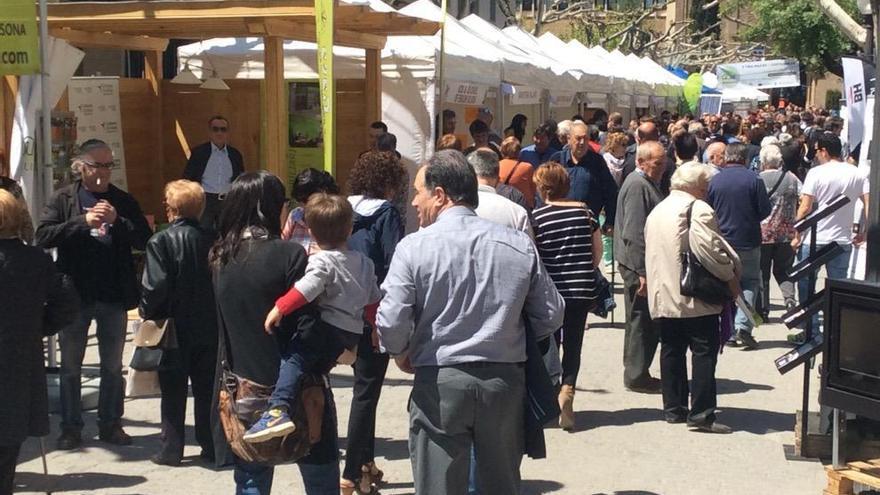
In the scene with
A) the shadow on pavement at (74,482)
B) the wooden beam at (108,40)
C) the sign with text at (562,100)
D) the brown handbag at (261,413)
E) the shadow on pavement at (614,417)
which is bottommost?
the shadow on pavement at (614,417)

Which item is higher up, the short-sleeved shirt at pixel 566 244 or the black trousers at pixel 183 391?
the short-sleeved shirt at pixel 566 244

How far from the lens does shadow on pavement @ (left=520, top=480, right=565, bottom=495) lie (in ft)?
21.4

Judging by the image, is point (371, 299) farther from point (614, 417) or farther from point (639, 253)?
point (639, 253)

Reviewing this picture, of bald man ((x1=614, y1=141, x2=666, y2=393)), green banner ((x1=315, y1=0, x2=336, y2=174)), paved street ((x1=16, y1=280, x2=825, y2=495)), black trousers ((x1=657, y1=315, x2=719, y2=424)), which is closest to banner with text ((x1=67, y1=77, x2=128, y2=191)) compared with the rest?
green banner ((x1=315, y1=0, x2=336, y2=174))

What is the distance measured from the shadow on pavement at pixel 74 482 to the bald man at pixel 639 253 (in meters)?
3.94

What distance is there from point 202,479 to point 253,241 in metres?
2.21

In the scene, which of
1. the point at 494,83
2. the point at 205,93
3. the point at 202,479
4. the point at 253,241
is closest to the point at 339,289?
the point at 253,241

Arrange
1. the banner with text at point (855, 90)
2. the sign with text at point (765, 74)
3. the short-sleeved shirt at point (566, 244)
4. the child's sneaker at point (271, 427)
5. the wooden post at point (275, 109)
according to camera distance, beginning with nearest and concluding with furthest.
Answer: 1. the child's sneaker at point (271, 427)
2. the short-sleeved shirt at point (566, 244)
3. the banner with text at point (855, 90)
4. the wooden post at point (275, 109)
5. the sign with text at point (765, 74)

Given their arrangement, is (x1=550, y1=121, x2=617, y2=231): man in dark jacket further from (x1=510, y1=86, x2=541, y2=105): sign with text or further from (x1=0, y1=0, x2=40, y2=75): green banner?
(x1=510, y1=86, x2=541, y2=105): sign with text

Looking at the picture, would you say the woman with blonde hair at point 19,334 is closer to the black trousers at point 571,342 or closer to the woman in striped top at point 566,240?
the woman in striped top at point 566,240

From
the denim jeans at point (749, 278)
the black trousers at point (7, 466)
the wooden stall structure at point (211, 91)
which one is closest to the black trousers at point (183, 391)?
the black trousers at point (7, 466)

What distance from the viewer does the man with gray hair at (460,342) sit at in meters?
4.39

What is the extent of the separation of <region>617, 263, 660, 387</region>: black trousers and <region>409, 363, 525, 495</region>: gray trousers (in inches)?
175

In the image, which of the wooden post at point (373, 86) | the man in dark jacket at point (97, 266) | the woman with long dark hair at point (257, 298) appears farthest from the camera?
the wooden post at point (373, 86)
